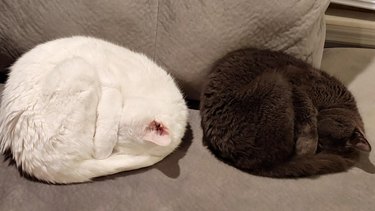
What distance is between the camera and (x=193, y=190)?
0.87 meters

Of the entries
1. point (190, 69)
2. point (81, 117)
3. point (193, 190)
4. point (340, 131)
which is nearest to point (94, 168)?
point (81, 117)

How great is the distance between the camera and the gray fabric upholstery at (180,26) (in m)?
0.98

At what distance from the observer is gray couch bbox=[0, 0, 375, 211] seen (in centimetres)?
85

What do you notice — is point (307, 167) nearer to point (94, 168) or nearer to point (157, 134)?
point (157, 134)

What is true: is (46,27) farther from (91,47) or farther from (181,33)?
(181,33)

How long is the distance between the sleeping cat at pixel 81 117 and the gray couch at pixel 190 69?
4cm

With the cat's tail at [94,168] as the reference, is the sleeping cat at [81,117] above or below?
above

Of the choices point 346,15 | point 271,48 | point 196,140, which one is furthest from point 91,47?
point 346,15

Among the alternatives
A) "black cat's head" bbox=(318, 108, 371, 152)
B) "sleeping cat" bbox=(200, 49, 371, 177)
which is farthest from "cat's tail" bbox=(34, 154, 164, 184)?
"black cat's head" bbox=(318, 108, 371, 152)

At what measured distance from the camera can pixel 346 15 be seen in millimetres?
1403

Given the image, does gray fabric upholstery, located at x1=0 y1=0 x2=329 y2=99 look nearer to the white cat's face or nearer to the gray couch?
the gray couch

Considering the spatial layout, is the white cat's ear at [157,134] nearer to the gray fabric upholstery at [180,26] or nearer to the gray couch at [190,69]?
the gray couch at [190,69]

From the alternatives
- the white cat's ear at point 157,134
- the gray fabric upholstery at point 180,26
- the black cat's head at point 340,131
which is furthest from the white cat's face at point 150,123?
the black cat's head at point 340,131

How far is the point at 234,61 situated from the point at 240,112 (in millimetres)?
145
